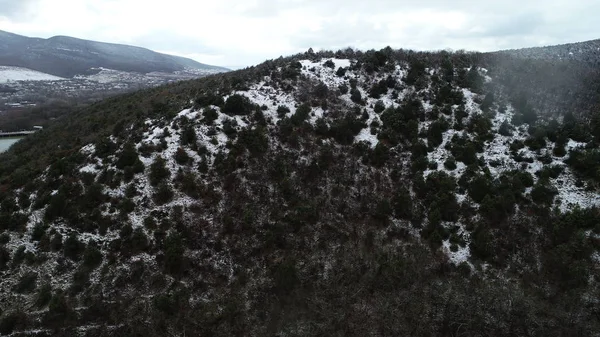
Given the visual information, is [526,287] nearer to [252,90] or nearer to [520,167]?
[520,167]

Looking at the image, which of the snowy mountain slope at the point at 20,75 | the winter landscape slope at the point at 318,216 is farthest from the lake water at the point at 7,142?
the snowy mountain slope at the point at 20,75

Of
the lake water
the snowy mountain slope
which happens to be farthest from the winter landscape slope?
the snowy mountain slope

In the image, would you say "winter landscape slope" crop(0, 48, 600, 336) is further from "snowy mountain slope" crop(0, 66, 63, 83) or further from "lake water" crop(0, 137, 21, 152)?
"snowy mountain slope" crop(0, 66, 63, 83)

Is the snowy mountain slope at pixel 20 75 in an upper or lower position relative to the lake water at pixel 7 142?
upper

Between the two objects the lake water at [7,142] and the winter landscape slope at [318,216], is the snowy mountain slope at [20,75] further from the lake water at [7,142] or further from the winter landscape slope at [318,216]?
the winter landscape slope at [318,216]

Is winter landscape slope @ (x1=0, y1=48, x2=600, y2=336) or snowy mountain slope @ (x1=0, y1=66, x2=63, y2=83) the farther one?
snowy mountain slope @ (x1=0, y1=66, x2=63, y2=83)

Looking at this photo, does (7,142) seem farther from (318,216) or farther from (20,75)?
(20,75)

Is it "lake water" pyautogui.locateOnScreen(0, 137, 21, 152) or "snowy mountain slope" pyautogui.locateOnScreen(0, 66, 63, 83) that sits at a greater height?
"snowy mountain slope" pyautogui.locateOnScreen(0, 66, 63, 83)

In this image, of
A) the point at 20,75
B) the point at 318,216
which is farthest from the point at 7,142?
the point at 20,75
